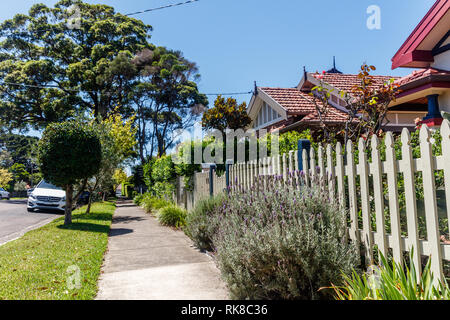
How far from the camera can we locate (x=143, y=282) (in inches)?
167

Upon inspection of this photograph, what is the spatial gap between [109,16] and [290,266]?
32.6m

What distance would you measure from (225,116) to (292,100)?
12.2ft

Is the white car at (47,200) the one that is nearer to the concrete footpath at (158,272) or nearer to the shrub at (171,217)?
the shrub at (171,217)

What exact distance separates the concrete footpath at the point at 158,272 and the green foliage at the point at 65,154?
10.1 feet

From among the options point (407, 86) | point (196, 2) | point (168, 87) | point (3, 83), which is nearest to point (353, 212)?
point (407, 86)

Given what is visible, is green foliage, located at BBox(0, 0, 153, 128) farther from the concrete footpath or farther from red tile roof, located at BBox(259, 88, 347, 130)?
the concrete footpath

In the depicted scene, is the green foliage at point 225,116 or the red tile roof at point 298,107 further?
the green foliage at point 225,116

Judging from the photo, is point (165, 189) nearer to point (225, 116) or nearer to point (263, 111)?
point (225, 116)

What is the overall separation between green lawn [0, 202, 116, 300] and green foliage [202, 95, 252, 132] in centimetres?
1028

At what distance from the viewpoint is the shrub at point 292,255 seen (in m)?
3.21

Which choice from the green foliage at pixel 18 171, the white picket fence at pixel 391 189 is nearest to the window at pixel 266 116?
the white picket fence at pixel 391 189

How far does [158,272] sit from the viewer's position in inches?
187

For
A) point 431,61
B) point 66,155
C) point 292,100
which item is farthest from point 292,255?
point 292,100

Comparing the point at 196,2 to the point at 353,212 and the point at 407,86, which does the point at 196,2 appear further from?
the point at 353,212
